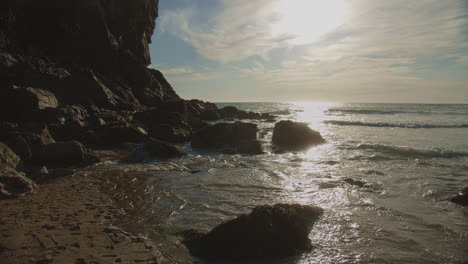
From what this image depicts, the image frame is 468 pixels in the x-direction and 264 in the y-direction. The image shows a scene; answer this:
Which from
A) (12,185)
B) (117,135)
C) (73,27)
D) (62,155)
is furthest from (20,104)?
(73,27)

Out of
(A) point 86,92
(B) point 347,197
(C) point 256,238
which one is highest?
(A) point 86,92

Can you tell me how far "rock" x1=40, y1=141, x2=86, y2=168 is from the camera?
8.48m

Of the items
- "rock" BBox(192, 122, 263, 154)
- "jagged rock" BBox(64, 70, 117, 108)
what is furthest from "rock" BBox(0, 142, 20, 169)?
"jagged rock" BBox(64, 70, 117, 108)

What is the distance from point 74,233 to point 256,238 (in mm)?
2598

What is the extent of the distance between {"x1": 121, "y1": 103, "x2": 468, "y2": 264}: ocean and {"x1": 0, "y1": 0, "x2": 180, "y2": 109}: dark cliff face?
11.8 meters

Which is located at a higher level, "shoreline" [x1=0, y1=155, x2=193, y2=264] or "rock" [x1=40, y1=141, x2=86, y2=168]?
"rock" [x1=40, y1=141, x2=86, y2=168]

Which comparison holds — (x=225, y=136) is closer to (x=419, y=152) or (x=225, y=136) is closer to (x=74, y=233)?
(x=419, y=152)

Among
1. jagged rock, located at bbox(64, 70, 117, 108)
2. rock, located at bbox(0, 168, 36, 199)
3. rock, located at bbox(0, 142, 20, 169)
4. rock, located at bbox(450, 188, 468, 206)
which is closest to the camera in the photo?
rock, located at bbox(0, 168, 36, 199)

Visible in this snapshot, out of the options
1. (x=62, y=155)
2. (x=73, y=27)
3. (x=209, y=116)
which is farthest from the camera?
(x=209, y=116)

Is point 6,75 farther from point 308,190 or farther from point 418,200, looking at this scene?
point 418,200

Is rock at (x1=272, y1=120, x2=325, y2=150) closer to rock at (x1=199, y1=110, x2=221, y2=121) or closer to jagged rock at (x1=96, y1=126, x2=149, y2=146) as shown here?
jagged rock at (x1=96, y1=126, x2=149, y2=146)

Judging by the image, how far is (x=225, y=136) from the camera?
46.6 ft

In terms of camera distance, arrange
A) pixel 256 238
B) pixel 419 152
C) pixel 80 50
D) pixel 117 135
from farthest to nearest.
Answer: pixel 80 50
pixel 117 135
pixel 419 152
pixel 256 238

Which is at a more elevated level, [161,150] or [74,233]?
[161,150]
